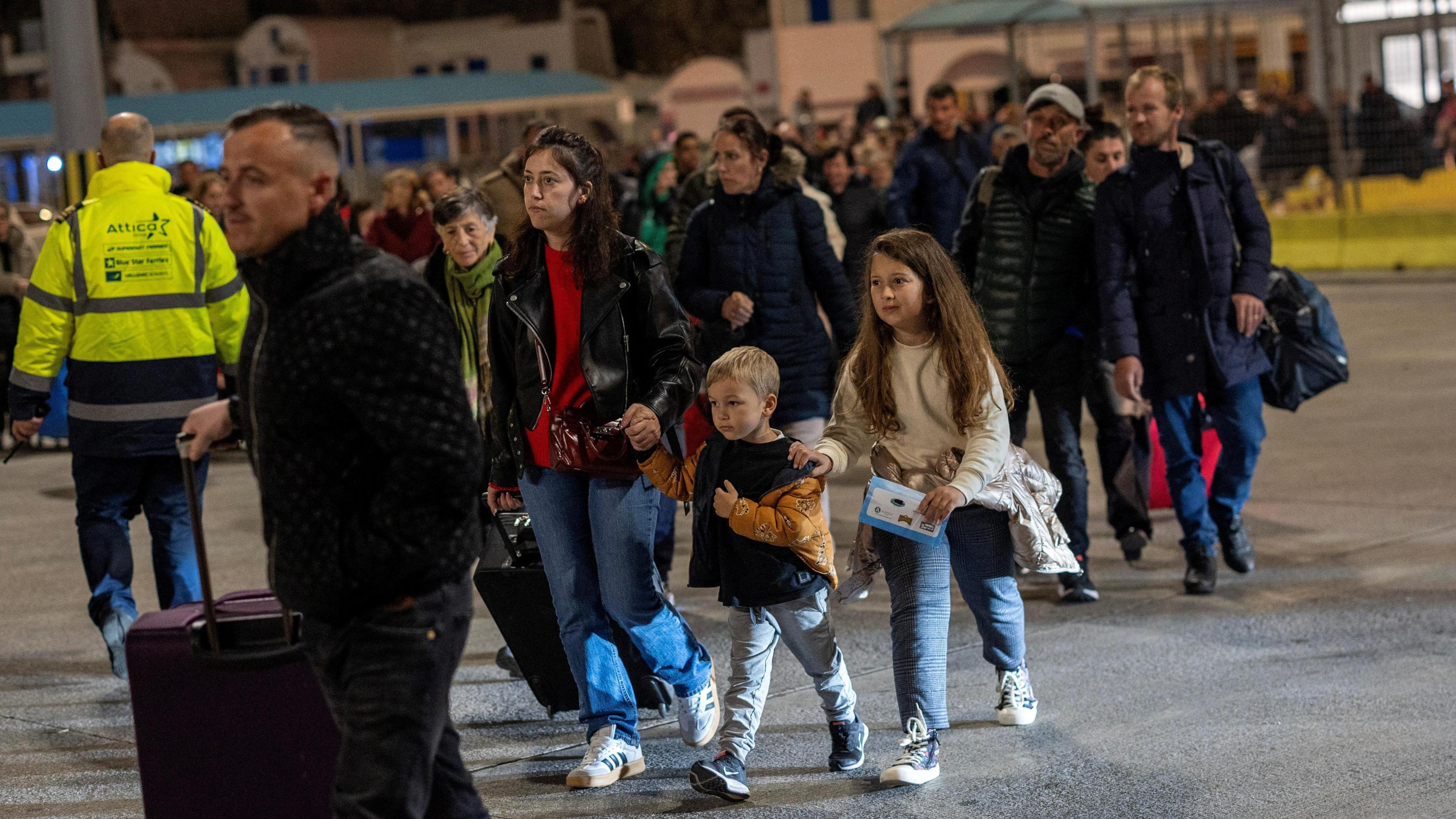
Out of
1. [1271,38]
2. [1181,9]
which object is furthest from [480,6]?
[1181,9]

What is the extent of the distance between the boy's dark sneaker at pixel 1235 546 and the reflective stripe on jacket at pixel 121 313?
4.09 m

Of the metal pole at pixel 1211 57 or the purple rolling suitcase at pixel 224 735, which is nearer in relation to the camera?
the purple rolling suitcase at pixel 224 735

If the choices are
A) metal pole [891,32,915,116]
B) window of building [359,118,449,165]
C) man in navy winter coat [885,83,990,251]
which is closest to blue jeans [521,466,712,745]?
man in navy winter coat [885,83,990,251]

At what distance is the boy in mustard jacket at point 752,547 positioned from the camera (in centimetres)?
453

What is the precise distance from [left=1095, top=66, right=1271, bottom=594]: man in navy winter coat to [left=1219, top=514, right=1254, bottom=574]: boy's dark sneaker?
0.12m

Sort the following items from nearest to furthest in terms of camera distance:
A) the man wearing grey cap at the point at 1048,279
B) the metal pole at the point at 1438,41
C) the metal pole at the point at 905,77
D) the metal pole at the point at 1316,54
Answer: the man wearing grey cap at the point at 1048,279 → the metal pole at the point at 1316,54 → the metal pole at the point at 1438,41 → the metal pole at the point at 905,77

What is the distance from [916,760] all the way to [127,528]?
10.6 feet

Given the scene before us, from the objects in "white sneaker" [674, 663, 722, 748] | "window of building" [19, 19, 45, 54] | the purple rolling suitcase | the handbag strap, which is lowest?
"white sneaker" [674, 663, 722, 748]

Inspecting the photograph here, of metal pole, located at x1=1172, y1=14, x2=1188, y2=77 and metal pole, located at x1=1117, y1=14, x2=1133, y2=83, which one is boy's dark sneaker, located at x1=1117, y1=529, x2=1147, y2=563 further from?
metal pole, located at x1=1172, y1=14, x2=1188, y2=77

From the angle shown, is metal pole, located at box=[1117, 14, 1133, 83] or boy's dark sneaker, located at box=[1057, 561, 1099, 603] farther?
metal pole, located at box=[1117, 14, 1133, 83]

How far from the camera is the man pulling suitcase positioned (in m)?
3.02

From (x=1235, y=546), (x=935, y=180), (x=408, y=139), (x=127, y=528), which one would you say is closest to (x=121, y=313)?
(x=127, y=528)

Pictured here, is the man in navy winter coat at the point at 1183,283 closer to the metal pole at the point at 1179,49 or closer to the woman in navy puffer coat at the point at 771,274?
the woman in navy puffer coat at the point at 771,274

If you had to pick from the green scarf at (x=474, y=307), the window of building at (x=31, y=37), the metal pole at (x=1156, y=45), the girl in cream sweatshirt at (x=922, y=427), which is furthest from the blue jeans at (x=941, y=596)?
the window of building at (x=31, y=37)
